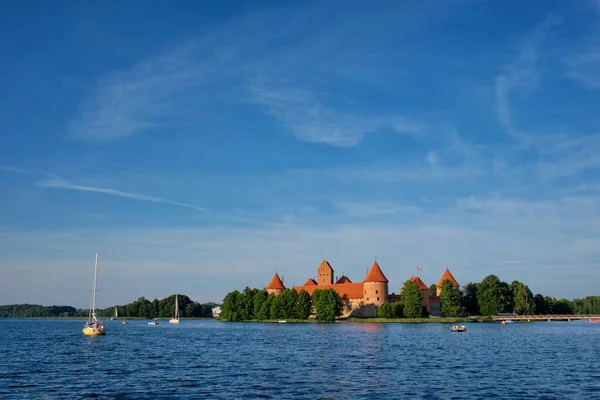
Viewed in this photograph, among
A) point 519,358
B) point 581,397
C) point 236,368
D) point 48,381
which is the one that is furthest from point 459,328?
point 48,381

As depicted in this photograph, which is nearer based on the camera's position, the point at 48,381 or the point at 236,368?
the point at 48,381

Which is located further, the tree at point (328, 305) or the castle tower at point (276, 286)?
the castle tower at point (276, 286)

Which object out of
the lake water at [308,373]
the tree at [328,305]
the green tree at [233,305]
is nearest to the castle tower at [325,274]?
the green tree at [233,305]

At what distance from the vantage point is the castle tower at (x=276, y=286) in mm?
178413

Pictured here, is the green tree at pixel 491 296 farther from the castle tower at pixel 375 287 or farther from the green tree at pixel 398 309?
the green tree at pixel 398 309

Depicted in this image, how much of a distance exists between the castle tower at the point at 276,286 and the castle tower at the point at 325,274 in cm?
1618

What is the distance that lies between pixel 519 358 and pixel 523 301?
370ft

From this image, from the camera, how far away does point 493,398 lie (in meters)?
28.7

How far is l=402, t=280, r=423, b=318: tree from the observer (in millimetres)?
127812

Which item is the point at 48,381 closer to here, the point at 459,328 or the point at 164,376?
the point at 164,376

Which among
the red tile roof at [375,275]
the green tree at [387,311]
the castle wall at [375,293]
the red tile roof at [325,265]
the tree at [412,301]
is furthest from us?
the red tile roof at [325,265]

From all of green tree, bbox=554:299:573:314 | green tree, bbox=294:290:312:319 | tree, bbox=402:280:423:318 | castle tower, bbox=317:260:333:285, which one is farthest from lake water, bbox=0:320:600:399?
castle tower, bbox=317:260:333:285

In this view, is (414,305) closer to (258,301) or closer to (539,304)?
(258,301)

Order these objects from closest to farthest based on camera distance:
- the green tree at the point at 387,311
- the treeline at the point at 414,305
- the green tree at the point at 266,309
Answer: the treeline at the point at 414,305 < the green tree at the point at 387,311 < the green tree at the point at 266,309
